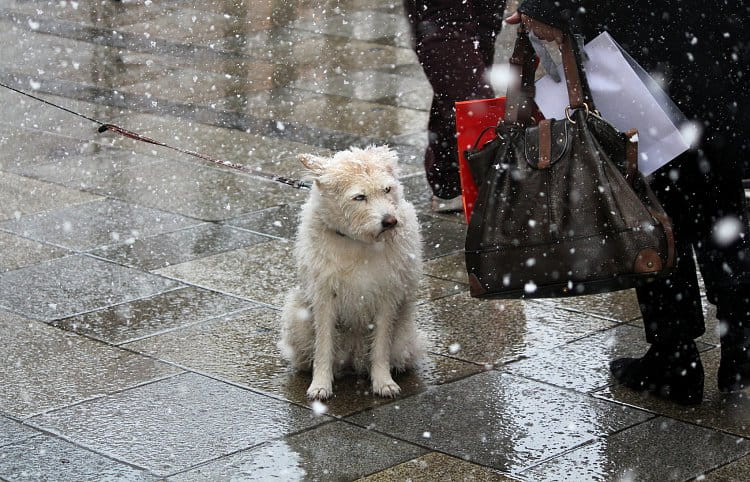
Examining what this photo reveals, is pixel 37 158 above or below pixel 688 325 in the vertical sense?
below

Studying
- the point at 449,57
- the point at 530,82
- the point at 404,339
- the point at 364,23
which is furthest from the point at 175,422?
the point at 364,23

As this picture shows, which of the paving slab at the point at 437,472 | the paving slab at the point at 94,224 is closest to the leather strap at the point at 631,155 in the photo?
the paving slab at the point at 437,472

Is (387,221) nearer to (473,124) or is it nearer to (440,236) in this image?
(473,124)

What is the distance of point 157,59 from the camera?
40.8ft

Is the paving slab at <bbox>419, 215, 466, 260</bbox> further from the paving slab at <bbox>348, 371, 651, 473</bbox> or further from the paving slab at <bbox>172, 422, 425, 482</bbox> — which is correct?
the paving slab at <bbox>172, 422, 425, 482</bbox>

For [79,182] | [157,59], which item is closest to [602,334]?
[79,182]

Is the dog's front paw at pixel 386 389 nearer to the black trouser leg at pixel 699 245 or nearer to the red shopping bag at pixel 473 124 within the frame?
the red shopping bag at pixel 473 124

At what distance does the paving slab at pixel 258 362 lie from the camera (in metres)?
4.96

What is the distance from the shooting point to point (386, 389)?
16.0 feet

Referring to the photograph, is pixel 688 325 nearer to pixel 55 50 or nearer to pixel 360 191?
pixel 360 191

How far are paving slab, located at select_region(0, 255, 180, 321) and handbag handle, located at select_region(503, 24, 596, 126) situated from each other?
2.54 meters

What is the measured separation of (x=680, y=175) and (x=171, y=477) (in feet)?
7.36

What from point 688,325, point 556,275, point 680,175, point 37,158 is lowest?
point 37,158

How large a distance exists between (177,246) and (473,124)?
279 cm
